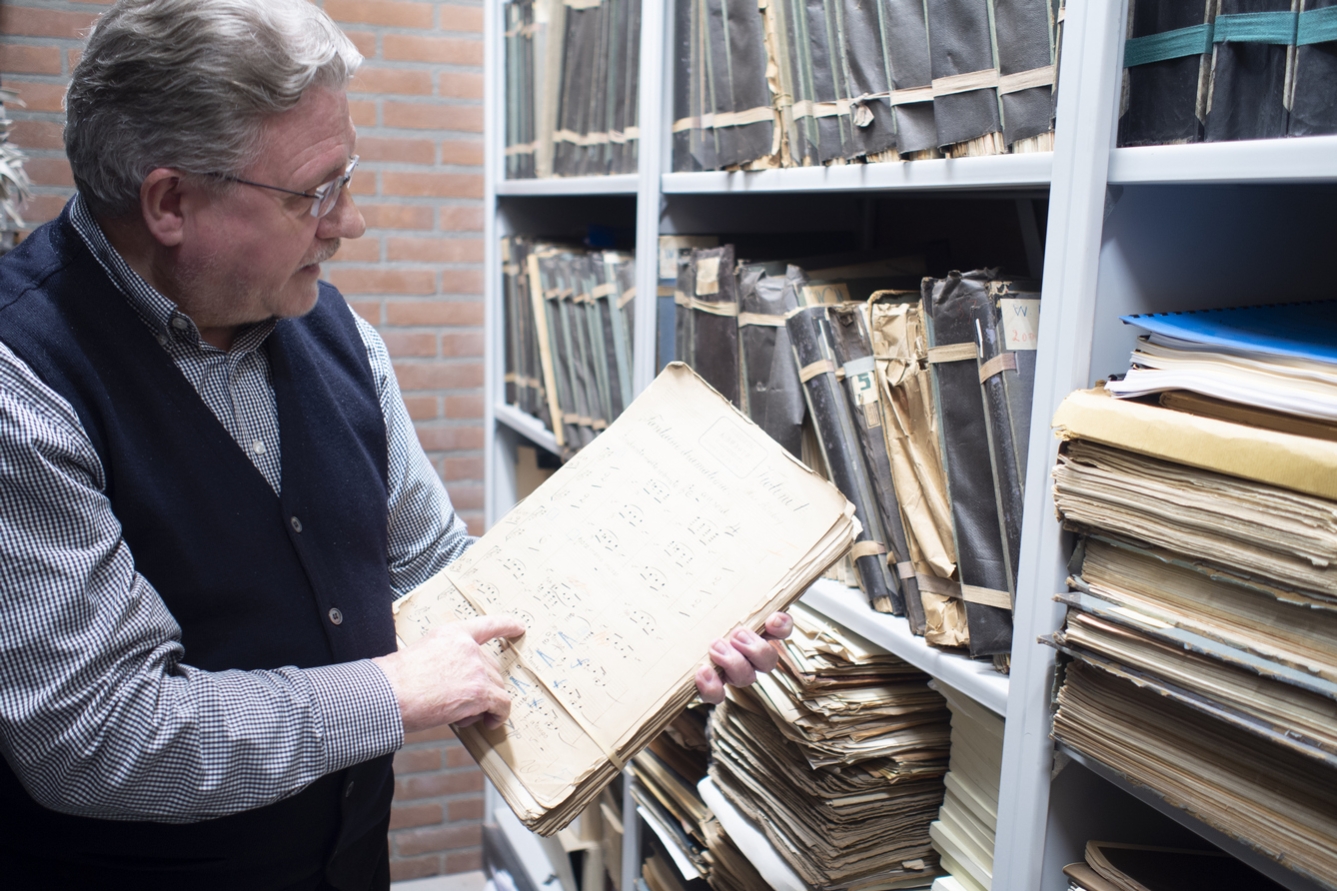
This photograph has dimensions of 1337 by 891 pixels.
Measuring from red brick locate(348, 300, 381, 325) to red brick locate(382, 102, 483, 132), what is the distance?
0.44 meters

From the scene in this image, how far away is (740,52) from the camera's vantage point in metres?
1.24

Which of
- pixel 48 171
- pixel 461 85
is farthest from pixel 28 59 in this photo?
pixel 461 85

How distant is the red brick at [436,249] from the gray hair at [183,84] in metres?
1.55

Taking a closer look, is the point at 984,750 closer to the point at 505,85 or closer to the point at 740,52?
the point at 740,52

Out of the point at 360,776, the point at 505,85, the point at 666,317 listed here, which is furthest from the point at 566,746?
the point at 505,85

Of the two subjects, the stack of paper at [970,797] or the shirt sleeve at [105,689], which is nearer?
the shirt sleeve at [105,689]

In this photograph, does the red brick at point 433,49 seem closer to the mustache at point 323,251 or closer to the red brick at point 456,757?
the red brick at point 456,757

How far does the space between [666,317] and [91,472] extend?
2.67 ft

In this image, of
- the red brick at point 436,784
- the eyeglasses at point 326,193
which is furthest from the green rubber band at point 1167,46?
the red brick at point 436,784

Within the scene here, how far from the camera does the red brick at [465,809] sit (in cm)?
272

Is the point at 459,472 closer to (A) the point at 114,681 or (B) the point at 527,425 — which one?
(B) the point at 527,425

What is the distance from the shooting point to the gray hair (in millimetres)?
895

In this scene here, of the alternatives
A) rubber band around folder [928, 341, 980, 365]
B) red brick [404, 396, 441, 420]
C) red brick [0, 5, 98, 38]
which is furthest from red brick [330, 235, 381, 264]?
rubber band around folder [928, 341, 980, 365]

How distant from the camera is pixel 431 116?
246 cm
